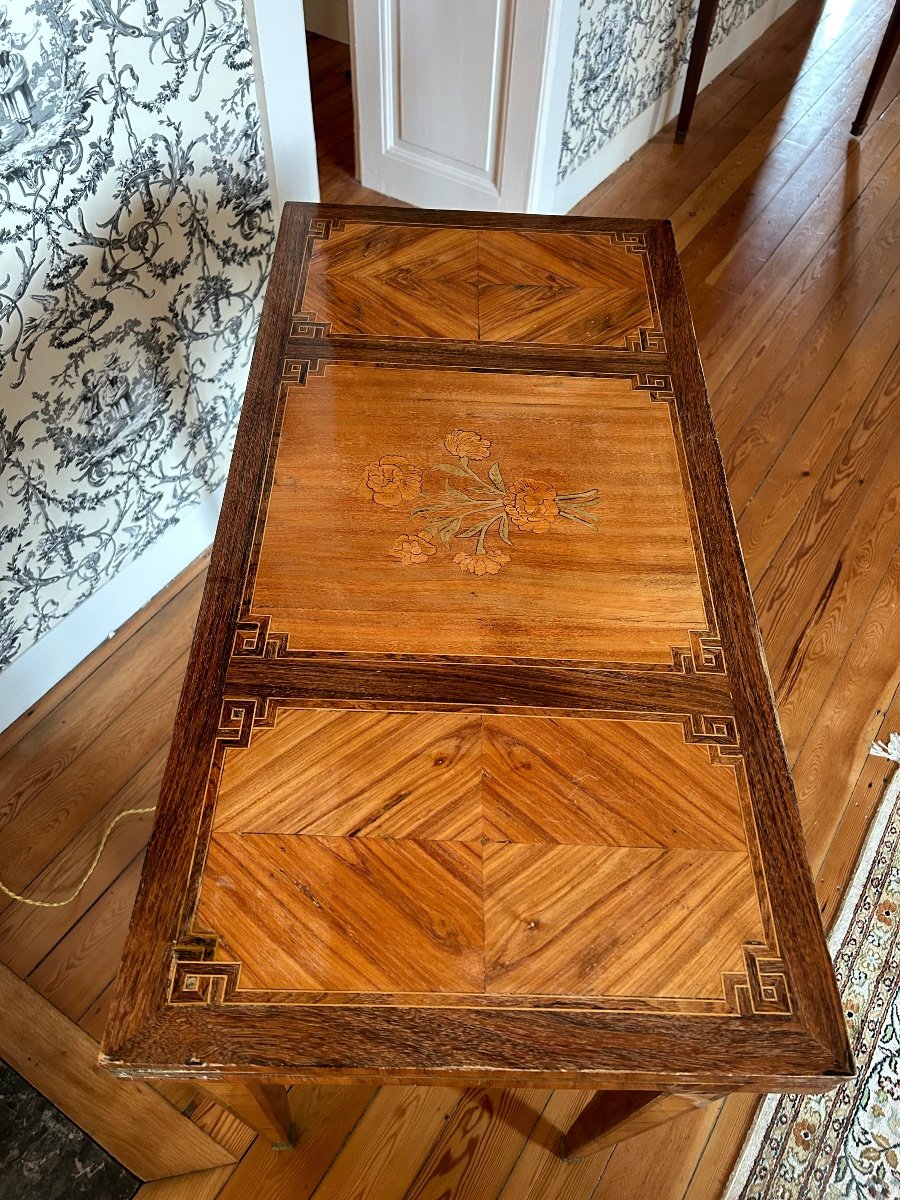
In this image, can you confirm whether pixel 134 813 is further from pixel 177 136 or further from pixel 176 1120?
→ pixel 177 136

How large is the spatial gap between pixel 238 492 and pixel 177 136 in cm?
66

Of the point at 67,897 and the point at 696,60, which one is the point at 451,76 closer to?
the point at 696,60

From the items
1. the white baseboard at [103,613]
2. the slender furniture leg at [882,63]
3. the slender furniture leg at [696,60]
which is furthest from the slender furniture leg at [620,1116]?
the slender furniture leg at [882,63]

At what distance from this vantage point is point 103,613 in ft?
5.73

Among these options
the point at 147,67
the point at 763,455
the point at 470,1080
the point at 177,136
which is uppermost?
the point at 147,67

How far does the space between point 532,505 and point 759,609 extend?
38.0 inches

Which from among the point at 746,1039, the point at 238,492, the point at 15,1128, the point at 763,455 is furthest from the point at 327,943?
the point at 763,455

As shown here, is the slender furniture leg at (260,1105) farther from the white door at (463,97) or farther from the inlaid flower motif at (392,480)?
the white door at (463,97)

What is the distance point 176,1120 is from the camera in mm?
1312

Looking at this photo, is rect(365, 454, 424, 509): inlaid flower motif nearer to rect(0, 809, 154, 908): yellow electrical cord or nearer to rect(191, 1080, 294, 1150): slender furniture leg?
rect(191, 1080, 294, 1150): slender furniture leg

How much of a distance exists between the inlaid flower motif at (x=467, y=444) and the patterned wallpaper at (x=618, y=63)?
155cm

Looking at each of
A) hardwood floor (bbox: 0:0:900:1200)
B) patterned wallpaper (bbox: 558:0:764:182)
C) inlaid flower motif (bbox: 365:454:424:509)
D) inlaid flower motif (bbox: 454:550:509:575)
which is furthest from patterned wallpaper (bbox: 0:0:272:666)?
patterned wallpaper (bbox: 558:0:764:182)

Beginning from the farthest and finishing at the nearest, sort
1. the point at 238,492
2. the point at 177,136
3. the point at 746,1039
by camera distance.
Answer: the point at 177,136, the point at 238,492, the point at 746,1039

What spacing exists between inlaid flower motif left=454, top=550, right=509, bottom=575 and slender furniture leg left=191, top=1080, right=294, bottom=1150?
567 mm
